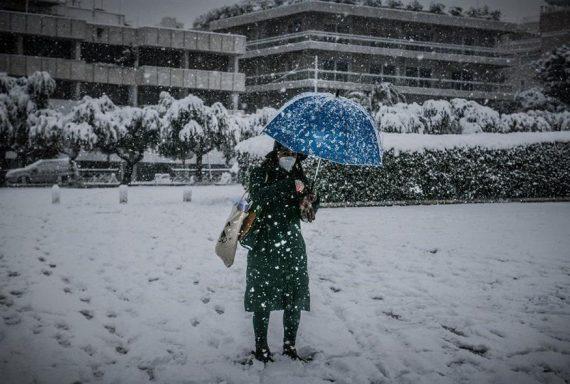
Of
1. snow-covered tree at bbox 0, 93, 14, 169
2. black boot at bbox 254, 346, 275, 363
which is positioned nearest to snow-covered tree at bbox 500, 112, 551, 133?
snow-covered tree at bbox 0, 93, 14, 169

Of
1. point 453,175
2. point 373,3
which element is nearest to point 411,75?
point 373,3

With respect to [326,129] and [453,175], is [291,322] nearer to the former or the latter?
[326,129]

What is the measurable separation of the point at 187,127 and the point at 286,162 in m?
26.1

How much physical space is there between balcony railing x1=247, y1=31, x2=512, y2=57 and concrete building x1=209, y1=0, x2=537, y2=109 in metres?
0.10

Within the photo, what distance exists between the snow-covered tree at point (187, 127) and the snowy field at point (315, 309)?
1887 cm

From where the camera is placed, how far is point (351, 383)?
148 inches

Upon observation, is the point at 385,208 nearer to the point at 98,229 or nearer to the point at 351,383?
the point at 98,229

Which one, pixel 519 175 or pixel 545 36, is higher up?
pixel 545 36

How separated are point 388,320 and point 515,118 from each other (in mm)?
36539

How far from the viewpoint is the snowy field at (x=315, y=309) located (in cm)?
400

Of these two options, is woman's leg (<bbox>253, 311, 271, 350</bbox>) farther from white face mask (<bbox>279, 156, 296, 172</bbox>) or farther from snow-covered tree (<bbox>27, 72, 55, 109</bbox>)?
snow-covered tree (<bbox>27, 72, 55, 109</bbox>)

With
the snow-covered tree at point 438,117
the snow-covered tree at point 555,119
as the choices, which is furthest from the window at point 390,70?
the snow-covered tree at point 438,117

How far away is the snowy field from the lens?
4.00m

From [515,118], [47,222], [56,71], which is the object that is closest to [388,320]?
[47,222]
